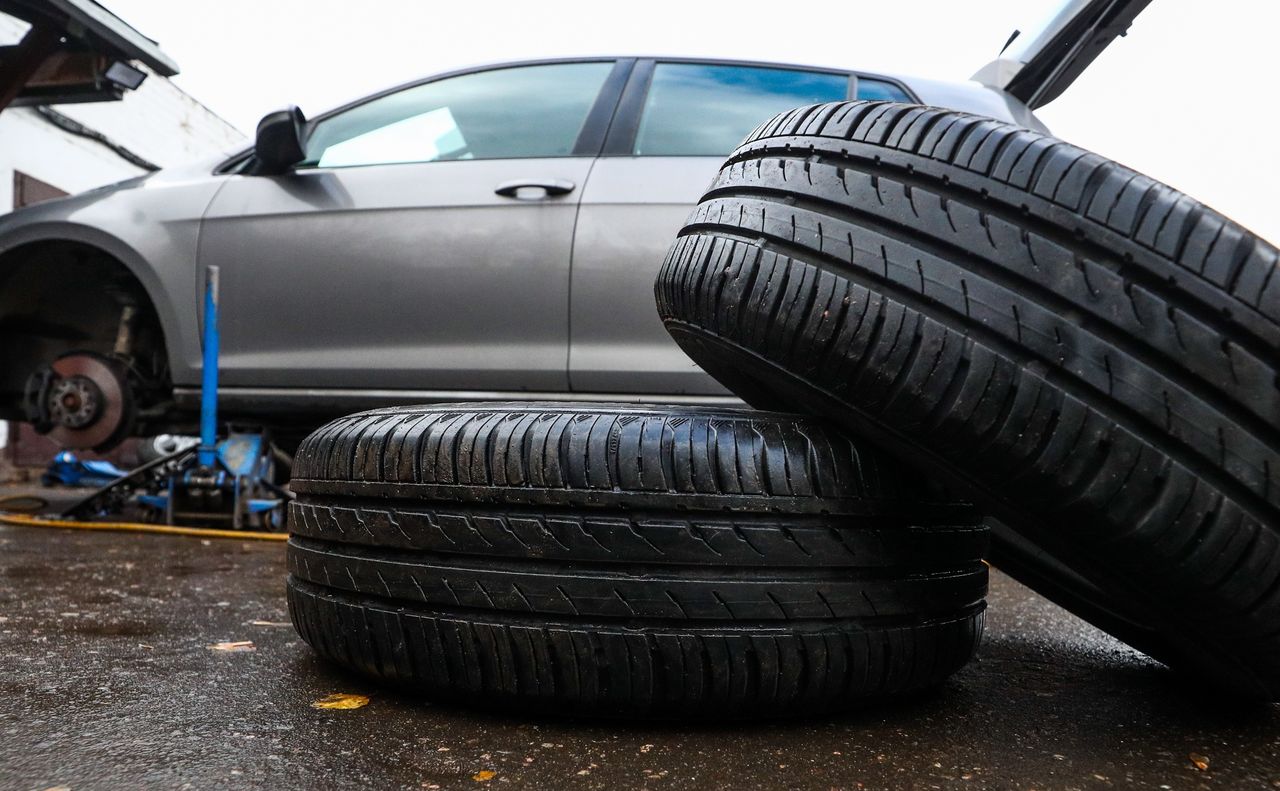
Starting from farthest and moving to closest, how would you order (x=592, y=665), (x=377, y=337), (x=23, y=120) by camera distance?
(x=23, y=120), (x=377, y=337), (x=592, y=665)

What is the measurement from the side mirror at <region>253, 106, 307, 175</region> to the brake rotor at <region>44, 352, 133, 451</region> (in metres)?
0.96

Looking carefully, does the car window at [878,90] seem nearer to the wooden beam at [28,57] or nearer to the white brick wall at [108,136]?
the wooden beam at [28,57]

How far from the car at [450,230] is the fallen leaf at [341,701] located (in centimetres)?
148

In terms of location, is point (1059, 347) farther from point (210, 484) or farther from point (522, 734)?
point (210, 484)

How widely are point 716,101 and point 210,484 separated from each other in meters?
2.07

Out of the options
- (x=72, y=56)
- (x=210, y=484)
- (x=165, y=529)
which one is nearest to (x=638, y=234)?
(x=210, y=484)

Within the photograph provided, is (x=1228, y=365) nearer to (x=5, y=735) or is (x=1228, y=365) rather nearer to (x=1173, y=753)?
(x=1173, y=753)

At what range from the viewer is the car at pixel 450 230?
261 centimetres

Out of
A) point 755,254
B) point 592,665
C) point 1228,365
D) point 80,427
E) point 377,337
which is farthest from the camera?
point 80,427

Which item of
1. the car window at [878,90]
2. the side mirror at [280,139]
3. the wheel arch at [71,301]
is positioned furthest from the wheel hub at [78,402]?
the car window at [878,90]

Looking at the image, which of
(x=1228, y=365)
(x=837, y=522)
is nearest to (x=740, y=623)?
(x=837, y=522)

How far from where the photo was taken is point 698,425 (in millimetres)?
1128

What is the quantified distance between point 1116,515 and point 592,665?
606mm

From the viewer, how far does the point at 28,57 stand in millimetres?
3574
